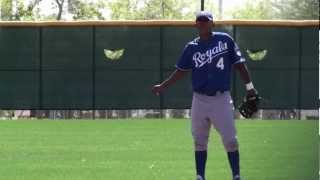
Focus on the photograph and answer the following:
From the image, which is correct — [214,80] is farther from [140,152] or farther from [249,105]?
[140,152]

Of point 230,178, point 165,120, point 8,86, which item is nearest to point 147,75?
point 165,120

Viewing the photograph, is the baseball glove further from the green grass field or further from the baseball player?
the green grass field

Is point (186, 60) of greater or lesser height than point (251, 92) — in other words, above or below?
above

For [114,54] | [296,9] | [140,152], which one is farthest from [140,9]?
[140,152]

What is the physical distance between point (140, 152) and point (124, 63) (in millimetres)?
11405

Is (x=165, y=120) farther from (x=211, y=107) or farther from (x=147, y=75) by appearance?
(x=211, y=107)

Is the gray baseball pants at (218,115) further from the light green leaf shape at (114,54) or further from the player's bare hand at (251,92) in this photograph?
the light green leaf shape at (114,54)

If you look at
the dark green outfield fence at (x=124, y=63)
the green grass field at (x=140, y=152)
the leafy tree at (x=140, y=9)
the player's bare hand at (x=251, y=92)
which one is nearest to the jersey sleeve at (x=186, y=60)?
the player's bare hand at (x=251, y=92)

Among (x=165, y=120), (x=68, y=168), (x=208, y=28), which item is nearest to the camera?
(x=208, y=28)

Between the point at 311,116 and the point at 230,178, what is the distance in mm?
14437

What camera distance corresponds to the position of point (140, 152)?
13.8 m

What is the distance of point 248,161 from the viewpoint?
12273 mm

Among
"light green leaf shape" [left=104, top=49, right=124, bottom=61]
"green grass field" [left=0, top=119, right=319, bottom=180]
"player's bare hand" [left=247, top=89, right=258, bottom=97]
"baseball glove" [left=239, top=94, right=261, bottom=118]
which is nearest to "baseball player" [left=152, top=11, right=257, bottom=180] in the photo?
"player's bare hand" [left=247, top=89, right=258, bottom=97]

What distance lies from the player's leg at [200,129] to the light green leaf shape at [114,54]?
15775 mm
